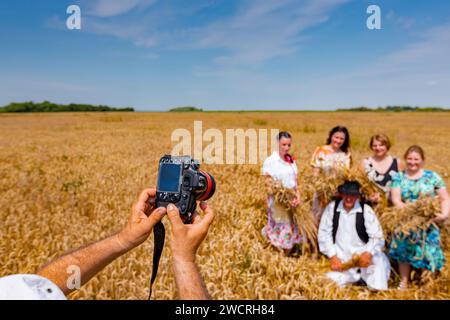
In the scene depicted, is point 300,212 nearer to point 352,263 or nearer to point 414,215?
point 352,263

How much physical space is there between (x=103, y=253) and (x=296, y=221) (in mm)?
3343

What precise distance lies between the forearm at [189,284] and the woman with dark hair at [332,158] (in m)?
3.68

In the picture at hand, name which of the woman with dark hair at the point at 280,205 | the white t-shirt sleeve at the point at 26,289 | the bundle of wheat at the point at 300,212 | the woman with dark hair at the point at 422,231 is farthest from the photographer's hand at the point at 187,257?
the woman with dark hair at the point at 422,231

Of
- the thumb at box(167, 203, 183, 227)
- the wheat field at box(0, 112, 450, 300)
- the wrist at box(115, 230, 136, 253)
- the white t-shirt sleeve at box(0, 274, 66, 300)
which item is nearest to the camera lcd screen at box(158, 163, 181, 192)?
the thumb at box(167, 203, 183, 227)

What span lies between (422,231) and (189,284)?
3757 millimetres

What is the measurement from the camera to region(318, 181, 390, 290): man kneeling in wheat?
13.0 ft

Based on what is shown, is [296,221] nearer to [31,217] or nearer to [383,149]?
[383,149]

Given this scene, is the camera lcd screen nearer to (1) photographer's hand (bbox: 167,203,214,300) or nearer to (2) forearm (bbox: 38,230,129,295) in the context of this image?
(1) photographer's hand (bbox: 167,203,214,300)

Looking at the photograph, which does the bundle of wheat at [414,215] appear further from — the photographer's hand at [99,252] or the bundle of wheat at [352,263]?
the photographer's hand at [99,252]

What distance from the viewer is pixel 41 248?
153 inches

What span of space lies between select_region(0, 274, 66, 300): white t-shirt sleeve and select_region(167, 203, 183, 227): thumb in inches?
20.5

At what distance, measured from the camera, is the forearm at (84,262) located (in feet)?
4.64

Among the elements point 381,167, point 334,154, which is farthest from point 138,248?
point 381,167
